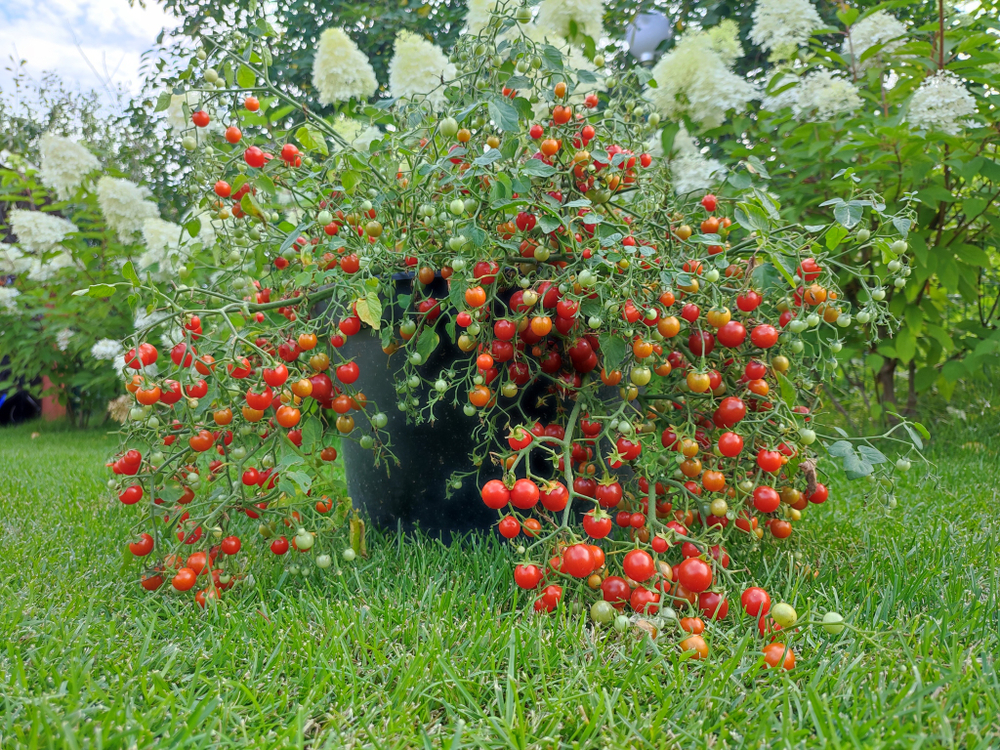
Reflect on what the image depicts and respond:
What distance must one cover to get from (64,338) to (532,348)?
4062 mm

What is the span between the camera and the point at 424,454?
1.40m

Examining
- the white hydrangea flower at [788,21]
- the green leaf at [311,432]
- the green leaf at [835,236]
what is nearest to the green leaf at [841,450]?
the green leaf at [835,236]

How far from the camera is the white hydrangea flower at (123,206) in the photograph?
134 inches

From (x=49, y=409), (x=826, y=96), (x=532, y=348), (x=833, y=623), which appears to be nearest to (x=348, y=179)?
(x=532, y=348)

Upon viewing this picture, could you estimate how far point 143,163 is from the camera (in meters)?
5.41

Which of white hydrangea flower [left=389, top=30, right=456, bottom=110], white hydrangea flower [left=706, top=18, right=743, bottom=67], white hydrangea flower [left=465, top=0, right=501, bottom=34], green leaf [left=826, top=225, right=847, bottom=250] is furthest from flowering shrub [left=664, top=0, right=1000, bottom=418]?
green leaf [left=826, top=225, right=847, bottom=250]

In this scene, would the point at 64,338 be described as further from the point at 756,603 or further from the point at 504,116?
the point at 756,603

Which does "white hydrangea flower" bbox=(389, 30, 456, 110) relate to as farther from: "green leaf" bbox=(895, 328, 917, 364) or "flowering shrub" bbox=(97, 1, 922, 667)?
"green leaf" bbox=(895, 328, 917, 364)

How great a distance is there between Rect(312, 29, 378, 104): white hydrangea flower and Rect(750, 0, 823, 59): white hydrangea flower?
5.43ft

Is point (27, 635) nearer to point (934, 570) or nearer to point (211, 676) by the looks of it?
point (211, 676)

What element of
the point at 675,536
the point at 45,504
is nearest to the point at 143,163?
the point at 45,504

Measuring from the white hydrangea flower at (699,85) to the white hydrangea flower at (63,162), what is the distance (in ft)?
11.2

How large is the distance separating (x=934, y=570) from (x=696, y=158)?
60.6 inches

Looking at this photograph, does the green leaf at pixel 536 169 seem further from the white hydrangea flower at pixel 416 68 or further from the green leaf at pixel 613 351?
the white hydrangea flower at pixel 416 68
